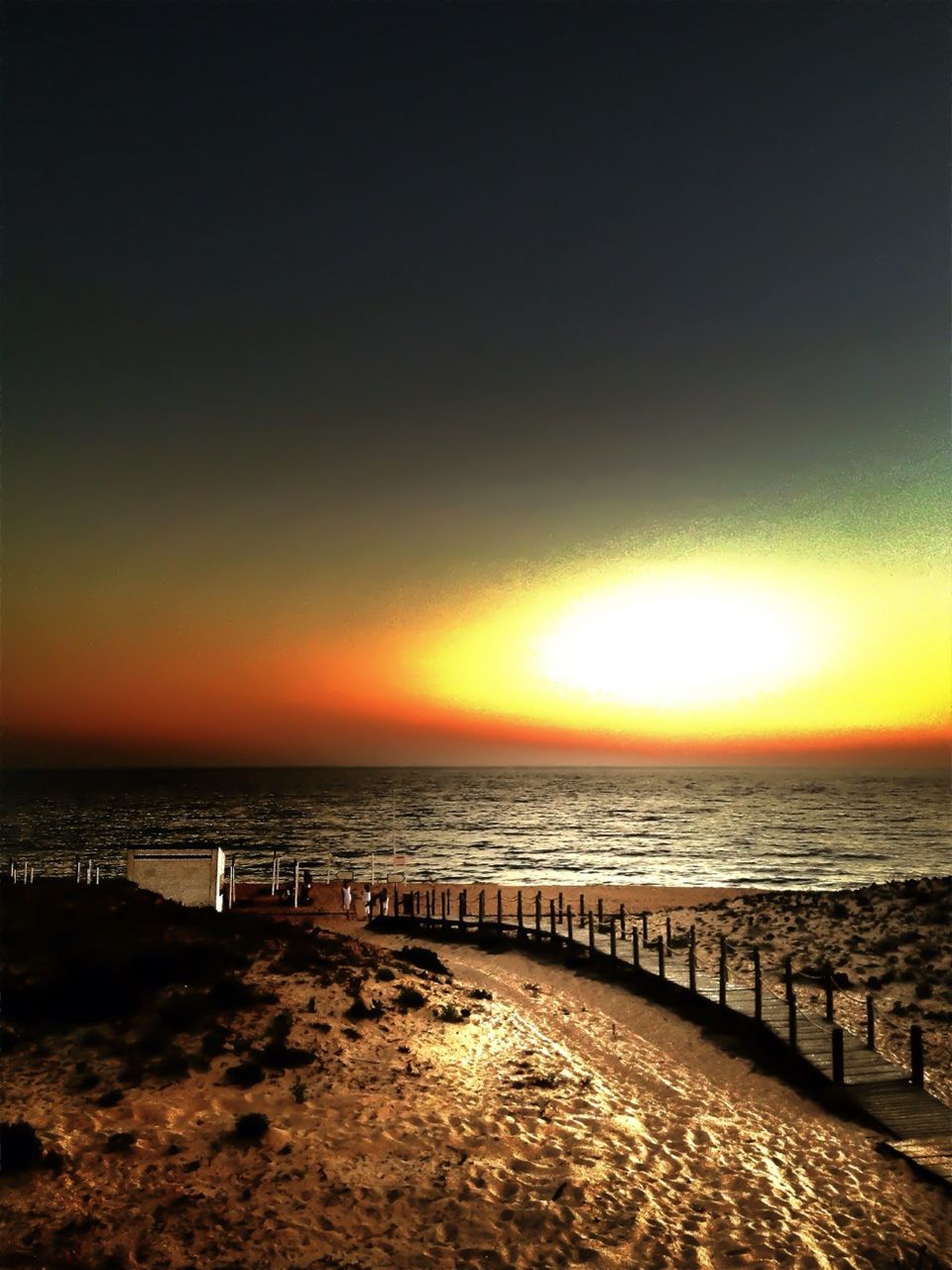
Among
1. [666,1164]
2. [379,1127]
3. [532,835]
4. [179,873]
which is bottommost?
[532,835]

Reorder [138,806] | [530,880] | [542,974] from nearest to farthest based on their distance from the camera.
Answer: [542,974] → [530,880] → [138,806]

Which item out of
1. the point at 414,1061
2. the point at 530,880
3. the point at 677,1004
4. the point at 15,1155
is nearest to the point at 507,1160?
the point at 414,1061

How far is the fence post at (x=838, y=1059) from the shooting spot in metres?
16.7

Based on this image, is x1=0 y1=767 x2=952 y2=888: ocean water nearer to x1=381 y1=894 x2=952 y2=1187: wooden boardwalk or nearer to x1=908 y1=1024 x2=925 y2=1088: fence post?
x1=381 y1=894 x2=952 y2=1187: wooden boardwalk

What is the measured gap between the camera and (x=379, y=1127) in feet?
44.0

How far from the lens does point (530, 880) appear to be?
224 feet

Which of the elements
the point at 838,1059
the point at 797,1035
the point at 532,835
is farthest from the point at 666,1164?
the point at 532,835

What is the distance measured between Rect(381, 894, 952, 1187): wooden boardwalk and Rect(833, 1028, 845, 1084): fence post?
0.02m

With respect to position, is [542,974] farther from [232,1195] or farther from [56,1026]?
[232,1195]

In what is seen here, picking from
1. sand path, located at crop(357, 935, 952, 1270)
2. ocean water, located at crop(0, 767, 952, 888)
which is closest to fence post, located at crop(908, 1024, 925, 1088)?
sand path, located at crop(357, 935, 952, 1270)

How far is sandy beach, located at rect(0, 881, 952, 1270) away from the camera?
10.5 meters

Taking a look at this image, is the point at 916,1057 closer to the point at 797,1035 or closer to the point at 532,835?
the point at 797,1035

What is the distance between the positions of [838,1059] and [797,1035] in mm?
2351

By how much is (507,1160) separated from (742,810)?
148 metres
